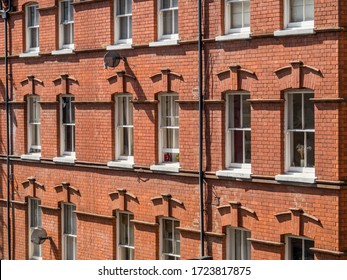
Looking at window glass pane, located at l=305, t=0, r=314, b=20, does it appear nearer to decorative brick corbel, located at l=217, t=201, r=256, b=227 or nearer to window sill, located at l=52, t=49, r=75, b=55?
decorative brick corbel, located at l=217, t=201, r=256, b=227

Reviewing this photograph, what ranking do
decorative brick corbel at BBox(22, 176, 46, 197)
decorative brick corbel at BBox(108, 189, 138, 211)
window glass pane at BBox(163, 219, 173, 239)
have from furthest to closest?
decorative brick corbel at BBox(22, 176, 46, 197) → decorative brick corbel at BBox(108, 189, 138, 211) → window glass pane at BBox(163, 219, 173, 239)

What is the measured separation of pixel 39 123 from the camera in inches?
1241

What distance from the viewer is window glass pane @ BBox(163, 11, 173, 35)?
87.2 ft

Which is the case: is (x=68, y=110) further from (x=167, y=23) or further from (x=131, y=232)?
(x=167, y=23)

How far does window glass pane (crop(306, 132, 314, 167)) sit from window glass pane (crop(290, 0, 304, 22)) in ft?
7.73

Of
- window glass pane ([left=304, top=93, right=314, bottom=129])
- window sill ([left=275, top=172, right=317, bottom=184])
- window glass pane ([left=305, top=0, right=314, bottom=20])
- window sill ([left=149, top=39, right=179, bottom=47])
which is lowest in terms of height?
window sill ([left=275, top=172, right=317, bottom=184])

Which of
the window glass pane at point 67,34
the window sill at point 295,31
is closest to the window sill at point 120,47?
the window glass pane at point 67,34

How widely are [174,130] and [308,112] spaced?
14.7ft

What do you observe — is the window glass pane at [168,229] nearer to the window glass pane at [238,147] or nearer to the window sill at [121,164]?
the window sill at [121,164]

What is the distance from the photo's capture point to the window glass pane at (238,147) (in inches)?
976

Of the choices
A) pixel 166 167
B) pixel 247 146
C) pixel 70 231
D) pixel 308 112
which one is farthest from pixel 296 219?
pixel 70 231

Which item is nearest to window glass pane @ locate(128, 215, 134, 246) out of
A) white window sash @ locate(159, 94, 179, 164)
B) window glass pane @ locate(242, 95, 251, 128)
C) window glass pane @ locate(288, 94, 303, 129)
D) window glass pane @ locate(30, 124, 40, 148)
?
white window sash @ locate(159, 94, 179, 164)

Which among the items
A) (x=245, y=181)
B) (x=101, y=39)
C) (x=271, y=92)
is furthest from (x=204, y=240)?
(x=101, y=39)

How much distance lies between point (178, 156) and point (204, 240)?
7.05 ft
